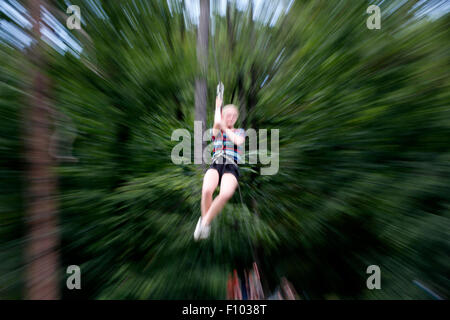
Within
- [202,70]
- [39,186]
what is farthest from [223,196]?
[202,70]

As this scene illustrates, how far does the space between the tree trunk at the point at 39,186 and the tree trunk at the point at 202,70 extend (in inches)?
58.3

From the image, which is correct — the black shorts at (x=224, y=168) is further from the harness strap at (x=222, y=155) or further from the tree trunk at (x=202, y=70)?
the tree trunk at (x=202, y=70)

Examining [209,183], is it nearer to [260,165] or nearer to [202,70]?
[260,165]

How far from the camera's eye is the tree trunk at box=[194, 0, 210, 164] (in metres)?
2.83

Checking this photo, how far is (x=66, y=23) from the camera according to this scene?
6.60ft

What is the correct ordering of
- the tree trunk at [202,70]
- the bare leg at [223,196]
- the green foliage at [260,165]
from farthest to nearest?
1. the tree trunk at [202,70]
2. the green foliage at [260,165]
3. the bare leg at [223,196]

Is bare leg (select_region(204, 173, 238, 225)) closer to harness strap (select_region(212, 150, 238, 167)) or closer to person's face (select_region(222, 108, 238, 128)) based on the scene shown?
harness strap (select_region(212, 150, 238, 167))

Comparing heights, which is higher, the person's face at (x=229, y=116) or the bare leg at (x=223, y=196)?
the person's face at (x=229, y=116)

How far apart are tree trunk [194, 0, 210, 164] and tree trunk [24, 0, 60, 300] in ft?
4.85

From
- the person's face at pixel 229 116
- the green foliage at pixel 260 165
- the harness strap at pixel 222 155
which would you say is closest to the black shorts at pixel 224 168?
the harness strap at pixel 222 155

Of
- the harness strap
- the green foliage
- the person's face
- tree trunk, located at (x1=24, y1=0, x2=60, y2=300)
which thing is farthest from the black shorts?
tree trunk, located at (x1=24, y1=0, x2=60, y2=300)

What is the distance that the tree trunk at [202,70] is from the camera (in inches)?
111
